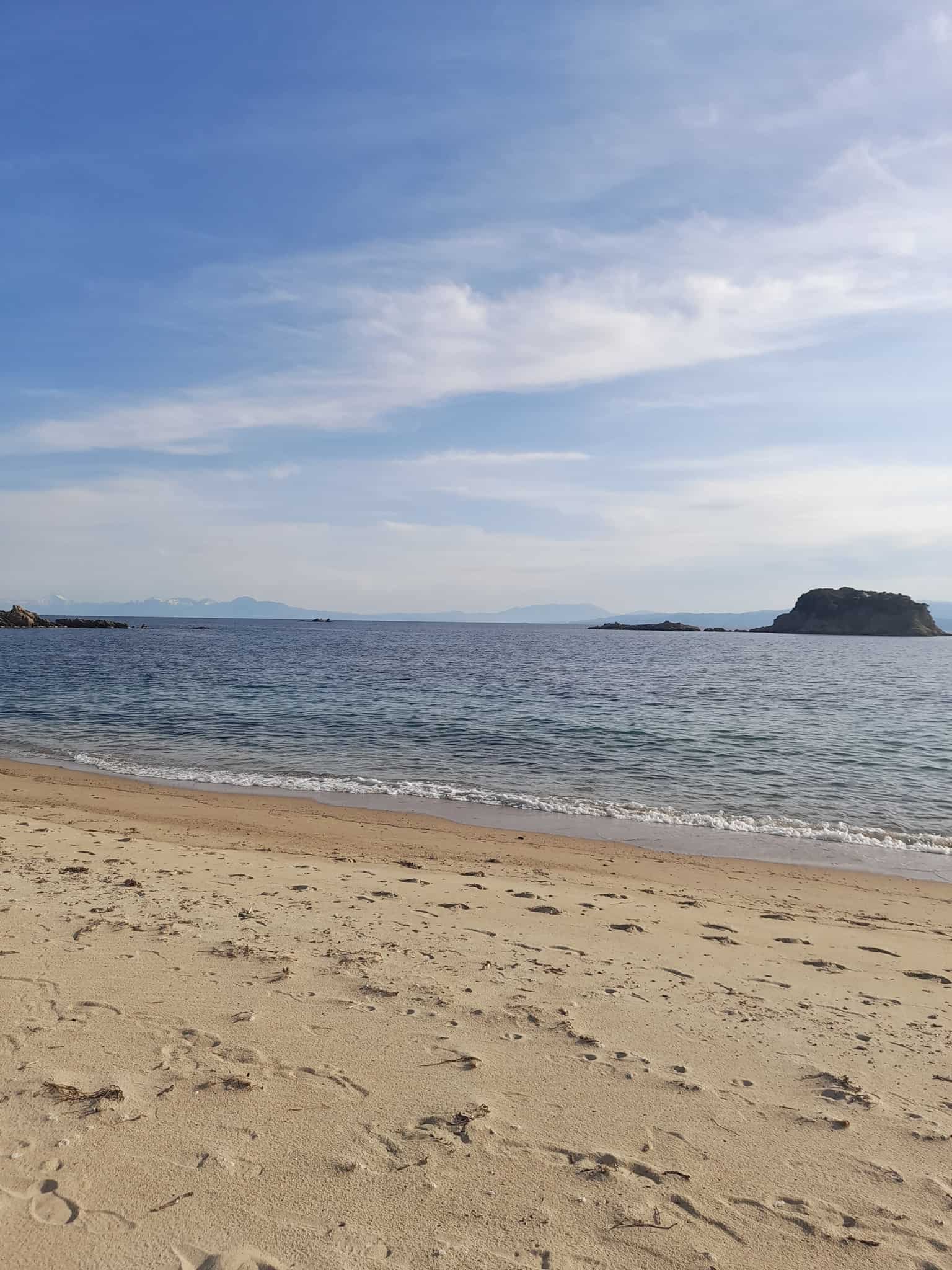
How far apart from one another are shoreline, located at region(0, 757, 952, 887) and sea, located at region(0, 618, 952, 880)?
98 millimetres

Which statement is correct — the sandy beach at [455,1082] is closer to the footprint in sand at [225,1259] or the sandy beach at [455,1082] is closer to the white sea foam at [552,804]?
the footprint in sand at [225,1259]

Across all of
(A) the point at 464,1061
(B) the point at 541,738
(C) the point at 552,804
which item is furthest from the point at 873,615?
(A) the point at 464,1061

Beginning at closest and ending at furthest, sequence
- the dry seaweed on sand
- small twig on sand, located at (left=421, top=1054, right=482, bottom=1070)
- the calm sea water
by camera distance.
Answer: the dry seaweed on sand → small twig on sand, located at (left=421, top=1054, right=482, bottom=1070) → the calm sea water

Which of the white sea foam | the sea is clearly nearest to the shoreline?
the sea

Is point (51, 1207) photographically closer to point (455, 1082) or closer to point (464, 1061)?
point (455, 1082)

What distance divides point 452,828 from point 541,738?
10.2 meters

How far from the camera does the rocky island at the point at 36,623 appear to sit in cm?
14188

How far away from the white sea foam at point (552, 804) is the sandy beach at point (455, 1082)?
18.0 feet

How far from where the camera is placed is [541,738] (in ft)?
80.8

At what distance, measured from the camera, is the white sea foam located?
1462 centimetres

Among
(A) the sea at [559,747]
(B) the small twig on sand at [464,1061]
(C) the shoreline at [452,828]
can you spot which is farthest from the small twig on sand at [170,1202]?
(A) the sea at [559,747]

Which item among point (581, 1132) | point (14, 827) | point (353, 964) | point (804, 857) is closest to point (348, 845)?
point (14, 827)

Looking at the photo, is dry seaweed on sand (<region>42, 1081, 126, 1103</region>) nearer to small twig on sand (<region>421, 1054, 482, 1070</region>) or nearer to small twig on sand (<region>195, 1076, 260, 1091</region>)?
small twig on sand (<region>195, 1076, 260, 1091</region>)

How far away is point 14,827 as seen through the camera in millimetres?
12609
